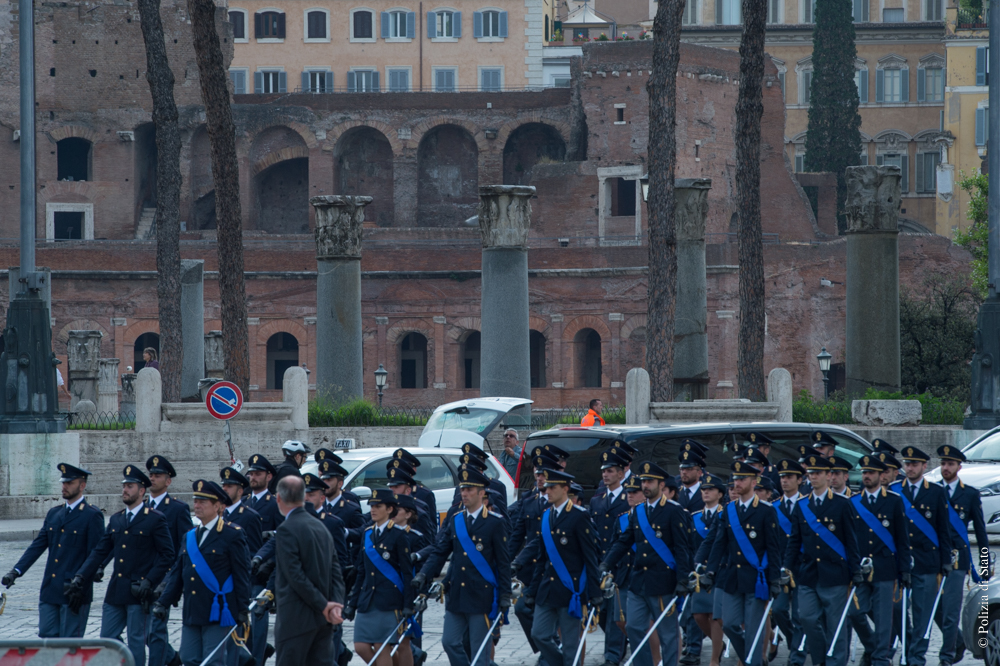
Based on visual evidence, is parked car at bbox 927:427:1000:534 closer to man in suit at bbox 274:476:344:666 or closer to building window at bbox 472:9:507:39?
man in suit at bbox 274:476:344:666

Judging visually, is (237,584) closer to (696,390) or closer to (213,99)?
(213,99)

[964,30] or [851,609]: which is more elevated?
[964,30]

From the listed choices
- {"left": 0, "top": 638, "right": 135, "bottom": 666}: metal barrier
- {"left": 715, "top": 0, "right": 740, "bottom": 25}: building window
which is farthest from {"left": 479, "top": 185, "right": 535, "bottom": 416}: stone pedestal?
{"left": 715, "top": 0, "right": 740, "bottom": 25}: building window

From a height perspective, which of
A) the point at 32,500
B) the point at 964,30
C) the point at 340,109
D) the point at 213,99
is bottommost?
the point at 32,500

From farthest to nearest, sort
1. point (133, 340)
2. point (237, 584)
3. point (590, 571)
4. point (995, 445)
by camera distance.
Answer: point (133, 340) → point (995, 445) → point (590, 571) → point (237, 584)

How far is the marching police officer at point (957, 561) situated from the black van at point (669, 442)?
272 cm

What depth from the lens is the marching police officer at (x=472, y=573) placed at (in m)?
9.21

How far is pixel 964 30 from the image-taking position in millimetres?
54938

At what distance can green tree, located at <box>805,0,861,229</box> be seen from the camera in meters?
51.9

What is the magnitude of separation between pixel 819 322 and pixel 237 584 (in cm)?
3692

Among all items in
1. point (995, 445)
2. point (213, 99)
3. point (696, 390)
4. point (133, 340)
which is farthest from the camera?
point (133, 340)

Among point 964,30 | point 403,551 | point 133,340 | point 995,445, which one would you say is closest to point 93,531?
point 403,551

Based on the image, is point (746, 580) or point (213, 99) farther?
point (213, 99)

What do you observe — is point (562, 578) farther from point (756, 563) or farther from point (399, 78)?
point (399, 78)
